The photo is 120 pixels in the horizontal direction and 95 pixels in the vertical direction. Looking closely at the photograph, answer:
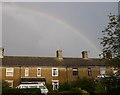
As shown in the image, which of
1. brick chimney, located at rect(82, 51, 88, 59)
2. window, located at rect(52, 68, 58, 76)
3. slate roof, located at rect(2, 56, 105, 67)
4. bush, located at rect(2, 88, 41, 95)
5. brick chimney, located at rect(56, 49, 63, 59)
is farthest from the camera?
brick chimney, located at rect(82, 51, 88, 59)

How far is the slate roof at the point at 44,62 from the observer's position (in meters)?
46.5

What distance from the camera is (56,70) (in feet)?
155

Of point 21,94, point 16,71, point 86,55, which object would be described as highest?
point 86,55

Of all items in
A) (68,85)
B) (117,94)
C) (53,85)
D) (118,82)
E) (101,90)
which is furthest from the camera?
(53,85)

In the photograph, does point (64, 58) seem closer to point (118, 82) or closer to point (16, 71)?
point (16, 71)

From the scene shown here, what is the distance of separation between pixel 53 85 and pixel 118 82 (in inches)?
953

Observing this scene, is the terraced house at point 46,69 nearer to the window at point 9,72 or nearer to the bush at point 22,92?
the window at point 9,72

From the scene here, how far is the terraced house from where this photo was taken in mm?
45531

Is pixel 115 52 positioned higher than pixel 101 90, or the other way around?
pixel 115 52

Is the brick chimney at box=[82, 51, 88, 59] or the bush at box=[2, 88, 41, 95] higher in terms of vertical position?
the brick chimney at box=[82, 51, 88, 59]

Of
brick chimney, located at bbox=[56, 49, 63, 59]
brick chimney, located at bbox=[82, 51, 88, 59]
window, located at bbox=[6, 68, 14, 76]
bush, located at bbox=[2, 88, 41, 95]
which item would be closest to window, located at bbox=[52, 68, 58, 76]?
brick chimney, located at bbox=[56, 49, 63, 59]

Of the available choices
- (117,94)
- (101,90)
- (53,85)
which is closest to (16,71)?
(53,85)

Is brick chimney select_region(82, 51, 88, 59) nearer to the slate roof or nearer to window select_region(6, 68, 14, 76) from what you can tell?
the slate roof

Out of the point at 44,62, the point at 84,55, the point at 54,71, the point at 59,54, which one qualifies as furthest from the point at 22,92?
the point at 84,55
